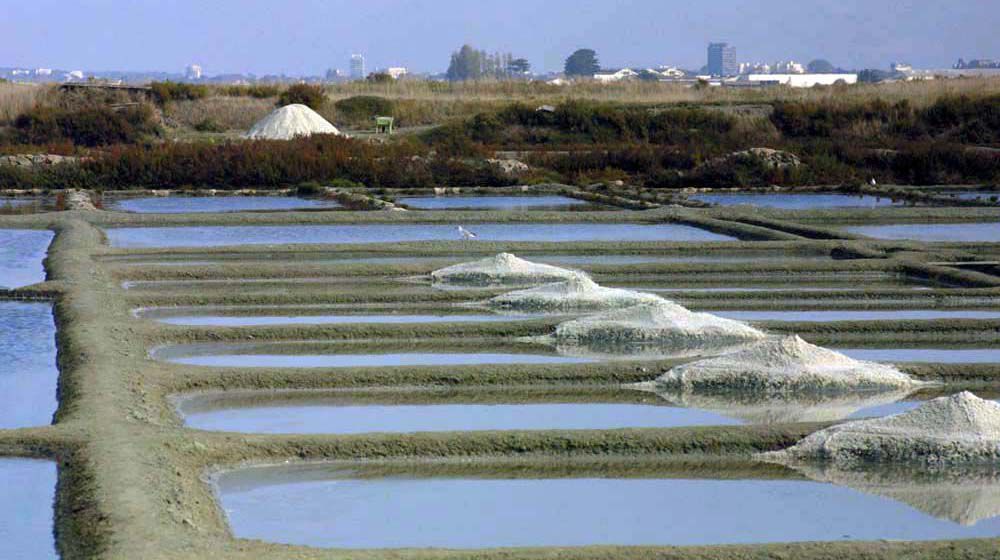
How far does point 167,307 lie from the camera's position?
814 centimetres

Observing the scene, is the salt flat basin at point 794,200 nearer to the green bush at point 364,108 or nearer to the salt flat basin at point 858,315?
the salt flat basin at point 858,315

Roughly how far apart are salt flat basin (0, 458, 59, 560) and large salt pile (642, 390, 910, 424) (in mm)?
2474

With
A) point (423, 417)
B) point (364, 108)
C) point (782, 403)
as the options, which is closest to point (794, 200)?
point (782, 403)

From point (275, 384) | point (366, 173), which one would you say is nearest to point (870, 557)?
point (275, 384)

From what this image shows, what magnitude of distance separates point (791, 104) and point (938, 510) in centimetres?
2232

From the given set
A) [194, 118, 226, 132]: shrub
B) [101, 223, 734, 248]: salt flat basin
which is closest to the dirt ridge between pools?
[101, 223, 734, 248]: salt flat basin

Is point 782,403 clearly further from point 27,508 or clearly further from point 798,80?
point 798,80

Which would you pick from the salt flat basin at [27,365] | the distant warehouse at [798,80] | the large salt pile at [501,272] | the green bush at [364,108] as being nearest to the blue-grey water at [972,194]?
the large salt pile at [501,272]

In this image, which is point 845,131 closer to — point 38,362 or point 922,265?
point 922,265

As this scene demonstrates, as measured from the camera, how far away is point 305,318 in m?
7.79

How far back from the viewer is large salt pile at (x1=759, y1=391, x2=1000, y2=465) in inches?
192

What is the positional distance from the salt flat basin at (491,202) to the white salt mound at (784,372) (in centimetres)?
869

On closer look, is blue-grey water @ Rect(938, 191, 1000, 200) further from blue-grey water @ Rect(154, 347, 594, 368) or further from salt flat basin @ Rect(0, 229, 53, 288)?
blue-grey water @ Rect(154, 347, 594, 368)

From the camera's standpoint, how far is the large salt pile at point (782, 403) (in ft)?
18.2
